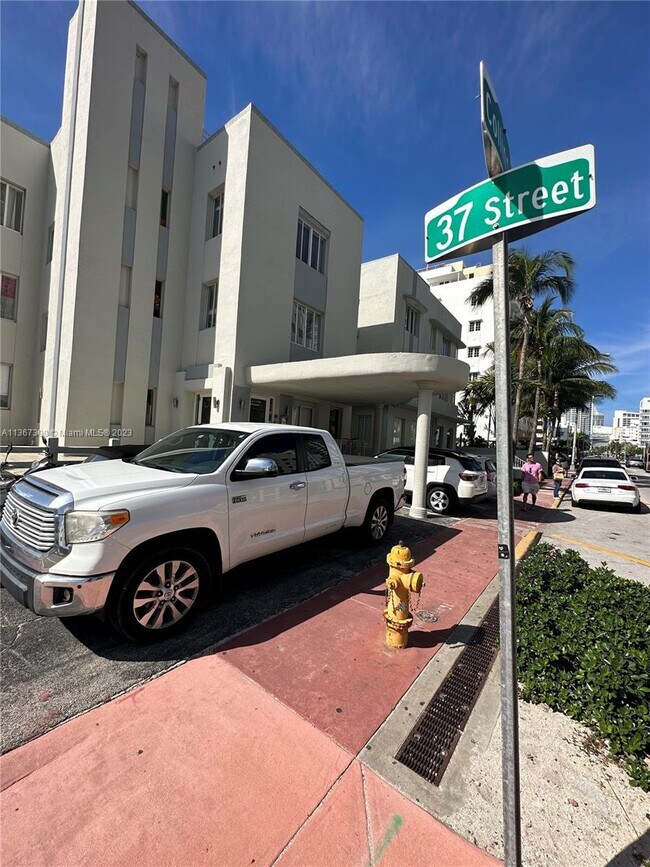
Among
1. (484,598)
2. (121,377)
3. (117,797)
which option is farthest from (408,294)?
(117,797)

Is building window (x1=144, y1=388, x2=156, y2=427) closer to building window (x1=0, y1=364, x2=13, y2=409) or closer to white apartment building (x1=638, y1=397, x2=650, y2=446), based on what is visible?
building window (x1=0, y1=364, x2=13, y2=409)

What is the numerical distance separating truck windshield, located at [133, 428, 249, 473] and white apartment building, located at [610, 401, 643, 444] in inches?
7708

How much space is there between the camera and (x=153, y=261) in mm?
13859

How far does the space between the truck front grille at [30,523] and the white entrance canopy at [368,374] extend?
294 inches

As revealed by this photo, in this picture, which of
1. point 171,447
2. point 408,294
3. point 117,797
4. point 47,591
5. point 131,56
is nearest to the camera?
point 117,797

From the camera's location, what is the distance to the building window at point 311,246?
1516 centimetres

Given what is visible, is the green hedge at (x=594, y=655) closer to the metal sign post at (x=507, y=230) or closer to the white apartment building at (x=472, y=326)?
the metal sign post at (x=507, y=230)

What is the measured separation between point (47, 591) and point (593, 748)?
155 inches

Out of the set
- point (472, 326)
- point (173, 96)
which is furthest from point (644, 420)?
point (173, 96)

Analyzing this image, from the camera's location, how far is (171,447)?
15.9 feet

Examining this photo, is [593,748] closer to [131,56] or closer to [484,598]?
[484,598]

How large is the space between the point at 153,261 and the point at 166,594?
13592mm

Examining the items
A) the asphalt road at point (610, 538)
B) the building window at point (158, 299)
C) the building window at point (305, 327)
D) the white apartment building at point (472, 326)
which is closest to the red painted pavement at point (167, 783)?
the asphalt road at point (610, 538)

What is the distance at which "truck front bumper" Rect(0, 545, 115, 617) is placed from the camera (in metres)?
2.93
